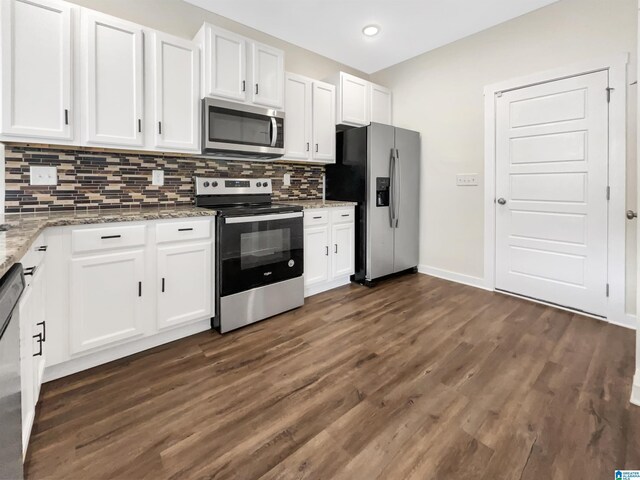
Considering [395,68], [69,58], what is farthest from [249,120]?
[395,68]

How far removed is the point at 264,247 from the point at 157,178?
103 cm

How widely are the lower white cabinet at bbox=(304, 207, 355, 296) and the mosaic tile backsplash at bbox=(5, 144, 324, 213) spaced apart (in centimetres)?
90

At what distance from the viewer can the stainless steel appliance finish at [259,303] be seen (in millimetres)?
2373

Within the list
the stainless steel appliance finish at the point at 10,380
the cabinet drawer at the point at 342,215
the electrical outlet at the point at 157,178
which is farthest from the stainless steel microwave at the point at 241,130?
the stainless steel appliance finish at the point at 10,380

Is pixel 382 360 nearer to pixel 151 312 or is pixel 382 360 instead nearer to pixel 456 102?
pixel 151 312

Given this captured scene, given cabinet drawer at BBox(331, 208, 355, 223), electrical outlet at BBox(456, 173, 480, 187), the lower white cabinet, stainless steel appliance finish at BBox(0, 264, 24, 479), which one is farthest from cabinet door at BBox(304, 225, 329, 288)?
stainless steel appliance finish at BBox(0, 264, 24, 479)

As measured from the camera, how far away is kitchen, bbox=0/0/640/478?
136 centimetres

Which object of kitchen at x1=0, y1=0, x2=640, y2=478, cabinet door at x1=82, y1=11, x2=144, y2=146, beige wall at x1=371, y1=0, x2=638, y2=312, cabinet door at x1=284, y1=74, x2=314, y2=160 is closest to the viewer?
kitchen at x1=0, y1=0, x2=640, y2=478

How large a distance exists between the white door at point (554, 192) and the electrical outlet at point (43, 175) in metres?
3.72

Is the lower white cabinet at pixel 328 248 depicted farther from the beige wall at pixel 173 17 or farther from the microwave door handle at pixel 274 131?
the beige wall at pixel 173 17

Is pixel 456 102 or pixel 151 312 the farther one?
pixel 456 102

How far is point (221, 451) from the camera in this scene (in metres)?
1.31

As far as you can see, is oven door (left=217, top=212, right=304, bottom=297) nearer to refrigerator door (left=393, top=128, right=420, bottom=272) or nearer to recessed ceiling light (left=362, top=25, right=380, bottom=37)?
refrigerator door (left=393, top=128, right=420, bottom=272)

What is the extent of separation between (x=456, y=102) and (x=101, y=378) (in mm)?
3953
